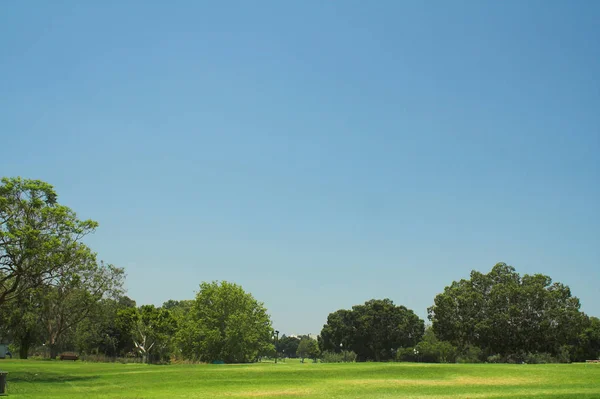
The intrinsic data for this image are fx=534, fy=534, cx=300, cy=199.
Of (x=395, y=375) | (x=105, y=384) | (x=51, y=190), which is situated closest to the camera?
(x=105, y=384)

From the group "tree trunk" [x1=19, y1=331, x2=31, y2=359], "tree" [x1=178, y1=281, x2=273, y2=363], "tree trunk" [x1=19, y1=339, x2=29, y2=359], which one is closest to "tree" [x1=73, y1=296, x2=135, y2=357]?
"tree trunk" [x1=19, y1=331, x2=31, y2=359]

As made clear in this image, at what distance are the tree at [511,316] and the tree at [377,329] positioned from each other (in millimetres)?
37292

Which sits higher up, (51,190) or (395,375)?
(51,190)

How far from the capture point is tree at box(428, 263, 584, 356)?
2990 inches

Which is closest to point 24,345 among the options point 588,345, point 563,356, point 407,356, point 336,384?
point 336,384

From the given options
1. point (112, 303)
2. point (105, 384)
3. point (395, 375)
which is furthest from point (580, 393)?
point (112, 303)

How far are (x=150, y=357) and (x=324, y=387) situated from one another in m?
55.8

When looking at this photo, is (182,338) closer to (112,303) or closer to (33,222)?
(112,303)

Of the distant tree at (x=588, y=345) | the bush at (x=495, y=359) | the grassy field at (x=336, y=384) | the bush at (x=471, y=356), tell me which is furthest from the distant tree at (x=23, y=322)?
the distant tree at (x=588, y=345)

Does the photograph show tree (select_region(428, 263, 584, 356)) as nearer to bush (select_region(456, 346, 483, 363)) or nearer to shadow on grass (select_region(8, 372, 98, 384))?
bush (select_region(456, 346, 483, 363))

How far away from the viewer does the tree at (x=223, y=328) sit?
70.4 metres

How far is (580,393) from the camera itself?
2334 centimetres

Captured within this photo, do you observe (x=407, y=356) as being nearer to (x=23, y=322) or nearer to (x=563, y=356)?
(x=563, y=356)

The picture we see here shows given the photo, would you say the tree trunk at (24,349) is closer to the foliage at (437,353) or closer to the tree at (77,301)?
the tree at (77,301)
